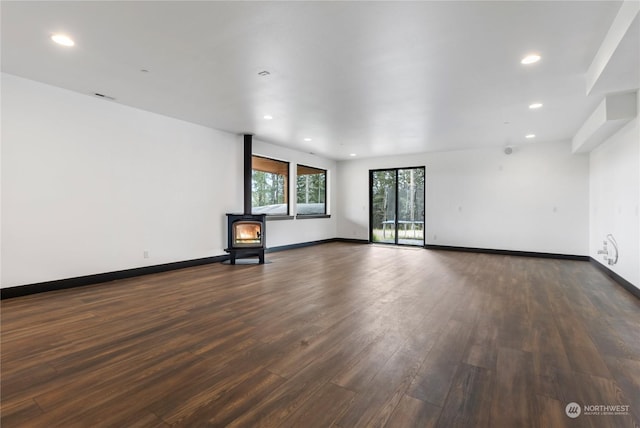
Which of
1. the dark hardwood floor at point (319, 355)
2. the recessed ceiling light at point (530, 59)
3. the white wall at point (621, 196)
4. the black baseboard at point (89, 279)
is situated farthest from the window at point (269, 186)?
the white wall at point (621, 196)

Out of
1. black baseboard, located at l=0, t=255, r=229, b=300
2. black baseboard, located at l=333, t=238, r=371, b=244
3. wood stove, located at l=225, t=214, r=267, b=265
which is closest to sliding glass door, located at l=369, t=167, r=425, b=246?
black baseboard, located at l=333, t=238, r=371, b=244

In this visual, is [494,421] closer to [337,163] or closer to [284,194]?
[284,194]

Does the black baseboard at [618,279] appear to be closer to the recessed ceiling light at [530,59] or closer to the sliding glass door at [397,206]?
the recessed ceiling light at [530,59]

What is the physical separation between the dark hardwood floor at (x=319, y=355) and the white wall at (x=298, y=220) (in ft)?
11.8

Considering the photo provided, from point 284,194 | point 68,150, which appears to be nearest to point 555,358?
point 68,150

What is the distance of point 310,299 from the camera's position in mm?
3732

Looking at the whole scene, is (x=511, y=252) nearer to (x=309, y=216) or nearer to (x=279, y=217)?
(x=309, y=216)

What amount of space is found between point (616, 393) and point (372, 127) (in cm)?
492

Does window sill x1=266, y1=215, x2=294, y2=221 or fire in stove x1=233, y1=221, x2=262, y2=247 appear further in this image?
window sill x1=266, y1=215, x2=294, y2=221

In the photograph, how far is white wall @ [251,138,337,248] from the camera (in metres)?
7.68

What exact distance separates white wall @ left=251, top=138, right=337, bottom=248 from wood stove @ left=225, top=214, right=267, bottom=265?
54 cm

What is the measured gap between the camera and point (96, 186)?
447 cm

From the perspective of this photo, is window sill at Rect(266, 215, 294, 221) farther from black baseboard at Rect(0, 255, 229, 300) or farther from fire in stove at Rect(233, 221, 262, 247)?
black baseboard at Rect(0, 255, 229, 300)

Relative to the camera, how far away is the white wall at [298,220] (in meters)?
7.68
